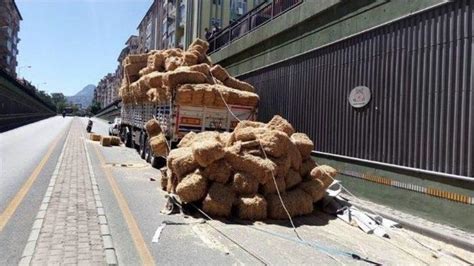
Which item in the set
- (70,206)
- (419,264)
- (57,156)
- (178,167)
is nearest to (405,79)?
(419,264)

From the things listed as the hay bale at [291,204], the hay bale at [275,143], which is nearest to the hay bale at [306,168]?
the hay bale at [291,204]

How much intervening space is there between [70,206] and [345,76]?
22.0 feet

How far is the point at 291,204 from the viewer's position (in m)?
8.30

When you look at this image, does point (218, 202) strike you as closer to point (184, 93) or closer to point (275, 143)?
point (275, 143)

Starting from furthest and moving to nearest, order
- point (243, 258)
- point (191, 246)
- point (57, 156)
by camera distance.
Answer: point (57, 156), point (191, 246), point (243, 258)

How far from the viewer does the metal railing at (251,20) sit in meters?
15.7

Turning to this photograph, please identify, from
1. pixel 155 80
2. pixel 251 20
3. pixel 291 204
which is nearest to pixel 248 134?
pixel 291 204

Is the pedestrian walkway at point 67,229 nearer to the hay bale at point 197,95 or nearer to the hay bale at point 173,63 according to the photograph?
the hay bale at point 197,95

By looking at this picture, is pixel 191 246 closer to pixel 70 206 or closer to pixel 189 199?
pixel 189 199

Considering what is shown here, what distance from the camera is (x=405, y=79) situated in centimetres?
887

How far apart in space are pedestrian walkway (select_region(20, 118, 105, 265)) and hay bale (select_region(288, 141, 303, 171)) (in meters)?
3.67

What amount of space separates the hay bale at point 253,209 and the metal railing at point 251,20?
25.6 feet

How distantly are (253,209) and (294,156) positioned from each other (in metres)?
1.51

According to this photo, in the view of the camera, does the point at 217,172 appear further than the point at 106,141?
No
